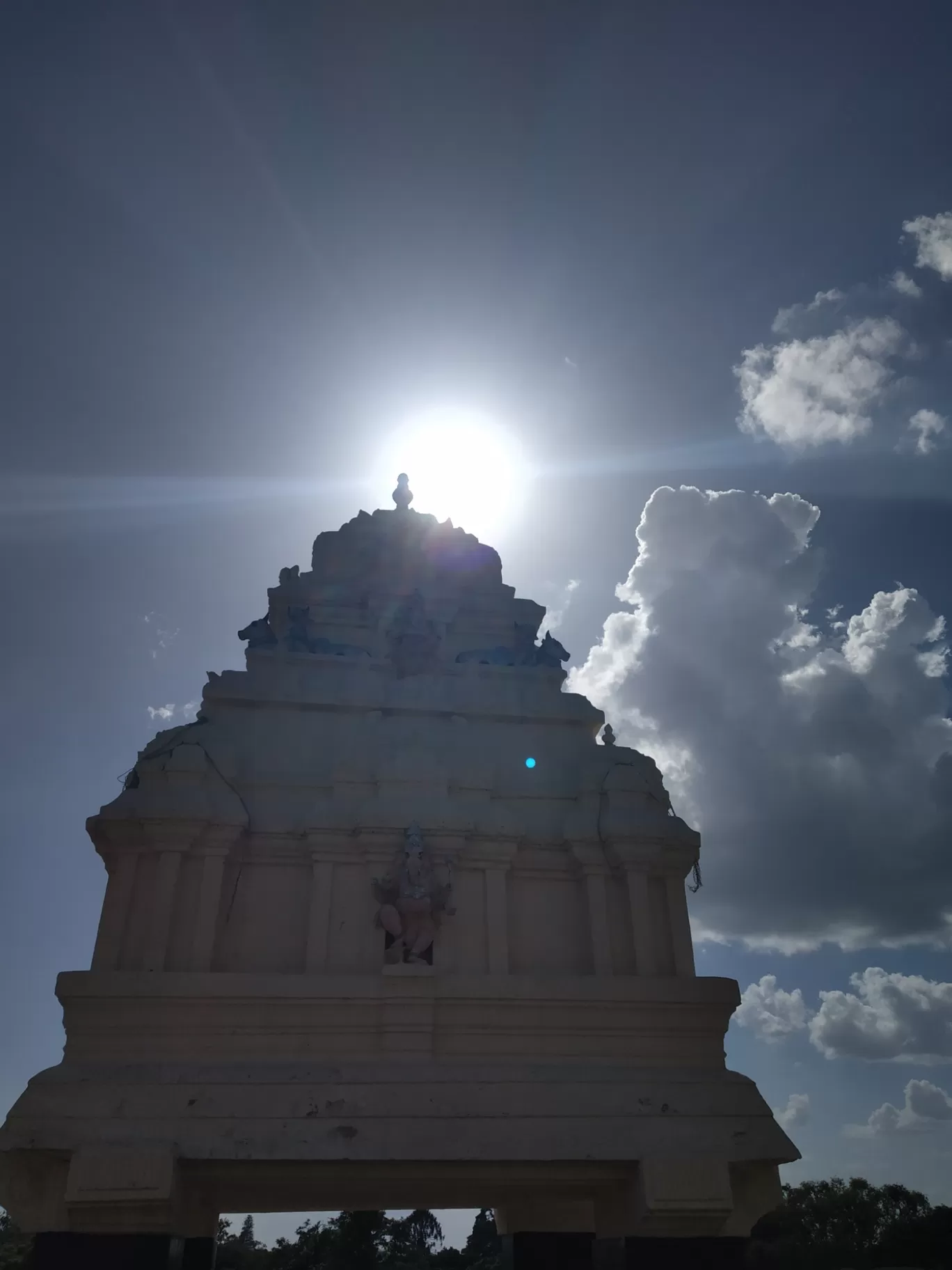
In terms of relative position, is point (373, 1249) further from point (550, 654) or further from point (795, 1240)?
point (550, 654)

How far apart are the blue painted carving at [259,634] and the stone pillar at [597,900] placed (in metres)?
7.70

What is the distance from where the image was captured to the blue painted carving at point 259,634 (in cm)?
1920

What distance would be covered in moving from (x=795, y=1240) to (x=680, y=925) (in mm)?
37938

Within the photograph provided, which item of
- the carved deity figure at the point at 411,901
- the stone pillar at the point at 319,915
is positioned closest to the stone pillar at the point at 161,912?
the stone pillar at the point at 319,915

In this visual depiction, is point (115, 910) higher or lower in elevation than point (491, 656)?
lower

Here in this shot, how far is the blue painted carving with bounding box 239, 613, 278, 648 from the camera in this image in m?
19.2

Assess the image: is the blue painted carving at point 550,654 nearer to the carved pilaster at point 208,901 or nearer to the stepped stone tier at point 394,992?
the stepped stone tier at point 394,992

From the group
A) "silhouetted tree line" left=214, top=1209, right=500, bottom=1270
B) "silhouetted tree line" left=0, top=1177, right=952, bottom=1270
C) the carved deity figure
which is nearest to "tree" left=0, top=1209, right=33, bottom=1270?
"silhouetted tree line" left=0, top=1177, right=952, bottom=1270

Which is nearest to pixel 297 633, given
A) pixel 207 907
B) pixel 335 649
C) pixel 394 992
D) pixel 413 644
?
pixel 335 649

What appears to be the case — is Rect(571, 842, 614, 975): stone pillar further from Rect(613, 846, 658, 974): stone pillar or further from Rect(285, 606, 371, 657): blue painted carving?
Rect(285, 606, 371, 657): blue painted carving

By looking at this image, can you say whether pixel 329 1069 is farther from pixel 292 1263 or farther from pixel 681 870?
pixel 292 1263

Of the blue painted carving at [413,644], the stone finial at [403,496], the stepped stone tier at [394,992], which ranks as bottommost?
the stepped stone tier at [394,992]

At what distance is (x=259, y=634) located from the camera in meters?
19.3

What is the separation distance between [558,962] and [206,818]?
6390 millimetres
